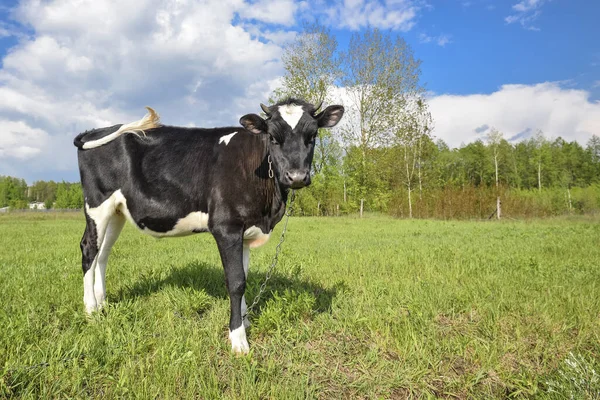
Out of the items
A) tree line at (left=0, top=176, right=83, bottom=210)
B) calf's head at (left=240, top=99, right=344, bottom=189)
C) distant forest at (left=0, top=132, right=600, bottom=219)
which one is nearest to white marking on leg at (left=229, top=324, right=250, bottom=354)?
calf's head at (left=240, top=99, right=344, bottom=189)

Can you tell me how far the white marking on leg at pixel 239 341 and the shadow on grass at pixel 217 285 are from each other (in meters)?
1.11

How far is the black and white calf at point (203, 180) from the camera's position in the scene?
12.4 feet

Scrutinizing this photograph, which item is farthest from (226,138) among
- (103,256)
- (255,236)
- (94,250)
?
(103,256)

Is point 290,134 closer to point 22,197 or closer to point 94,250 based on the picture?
point 94,250

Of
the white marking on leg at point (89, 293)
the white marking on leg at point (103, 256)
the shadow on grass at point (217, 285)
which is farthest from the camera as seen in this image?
the shadow on grass at point (217, 285)

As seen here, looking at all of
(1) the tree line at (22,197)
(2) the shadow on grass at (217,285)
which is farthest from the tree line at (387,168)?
(1) the tree line at (22,197)

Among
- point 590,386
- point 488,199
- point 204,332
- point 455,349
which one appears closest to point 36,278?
point 204,332

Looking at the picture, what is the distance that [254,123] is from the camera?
387 cm

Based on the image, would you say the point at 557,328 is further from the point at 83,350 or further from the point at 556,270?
the point at 83,350

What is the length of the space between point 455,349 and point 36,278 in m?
6.61

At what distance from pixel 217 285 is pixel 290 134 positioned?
3304mm

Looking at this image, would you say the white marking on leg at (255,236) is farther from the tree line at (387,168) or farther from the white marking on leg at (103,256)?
the tree line at (387,168)

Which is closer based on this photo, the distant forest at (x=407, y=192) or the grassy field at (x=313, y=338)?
the grassy field at (x=313, y=338)

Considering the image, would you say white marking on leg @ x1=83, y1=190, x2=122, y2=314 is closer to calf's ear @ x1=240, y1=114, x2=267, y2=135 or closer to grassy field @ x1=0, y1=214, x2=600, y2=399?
grassy field @ x1=0, y1=214, x2=600, y2=399
